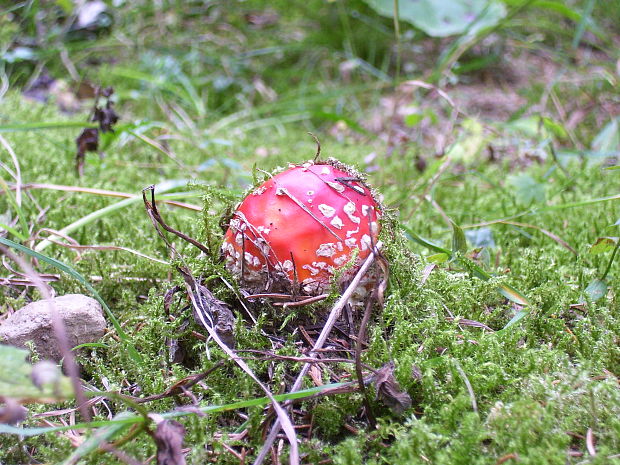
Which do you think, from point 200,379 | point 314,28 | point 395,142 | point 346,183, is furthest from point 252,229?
point 314,28

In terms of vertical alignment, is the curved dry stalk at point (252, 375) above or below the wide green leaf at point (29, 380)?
below

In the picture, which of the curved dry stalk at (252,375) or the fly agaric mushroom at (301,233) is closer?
the curved dry stalk at (252,375)

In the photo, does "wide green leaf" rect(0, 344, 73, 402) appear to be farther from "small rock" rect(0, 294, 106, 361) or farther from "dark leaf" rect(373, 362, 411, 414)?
"dark leaf" rect(373, 362, 411, 414)

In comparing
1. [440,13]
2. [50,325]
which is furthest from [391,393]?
[440,13]

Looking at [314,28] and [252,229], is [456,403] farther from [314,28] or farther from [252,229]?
[314,28]

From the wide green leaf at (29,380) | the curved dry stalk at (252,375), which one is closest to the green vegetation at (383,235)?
the curved dry stalk at (252,375)

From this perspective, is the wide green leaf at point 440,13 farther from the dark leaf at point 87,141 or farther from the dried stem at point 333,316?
the dried stem at point 333,316
